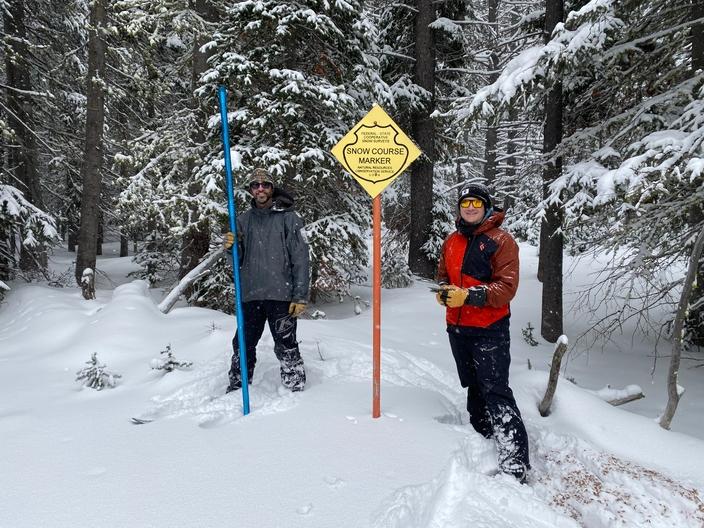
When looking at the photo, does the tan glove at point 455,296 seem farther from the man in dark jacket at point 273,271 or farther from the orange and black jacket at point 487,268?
the man in dark jacket at point 273,271

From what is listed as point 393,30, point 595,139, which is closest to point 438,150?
point 393,30

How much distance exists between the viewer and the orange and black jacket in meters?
3.40

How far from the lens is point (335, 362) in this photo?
17.3ft

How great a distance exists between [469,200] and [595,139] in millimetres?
5136

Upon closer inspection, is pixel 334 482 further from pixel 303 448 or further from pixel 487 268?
pixel 487 268

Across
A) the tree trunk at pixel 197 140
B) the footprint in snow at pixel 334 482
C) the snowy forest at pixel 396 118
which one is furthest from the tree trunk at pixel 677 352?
the tree trunk at pixel 197 140

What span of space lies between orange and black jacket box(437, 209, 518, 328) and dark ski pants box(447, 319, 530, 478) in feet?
0.34

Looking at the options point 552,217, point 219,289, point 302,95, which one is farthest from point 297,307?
point 219,289

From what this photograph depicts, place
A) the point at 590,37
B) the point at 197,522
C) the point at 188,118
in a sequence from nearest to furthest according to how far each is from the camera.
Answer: the point at 197,522, the point at 590,37, the point at 188,118

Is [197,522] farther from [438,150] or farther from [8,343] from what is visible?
[438,150]

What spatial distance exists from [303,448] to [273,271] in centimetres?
168

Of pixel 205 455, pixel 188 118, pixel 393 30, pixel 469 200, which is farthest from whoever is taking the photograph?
pixel 393 30

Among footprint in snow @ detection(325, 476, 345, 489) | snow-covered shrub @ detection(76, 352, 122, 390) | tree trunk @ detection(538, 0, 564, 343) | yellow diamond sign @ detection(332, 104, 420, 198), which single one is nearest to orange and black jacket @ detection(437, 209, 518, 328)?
yellow diamond sign @ detection(332, 104, 420, 198)

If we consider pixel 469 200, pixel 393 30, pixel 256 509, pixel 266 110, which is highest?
pixel 393 30
